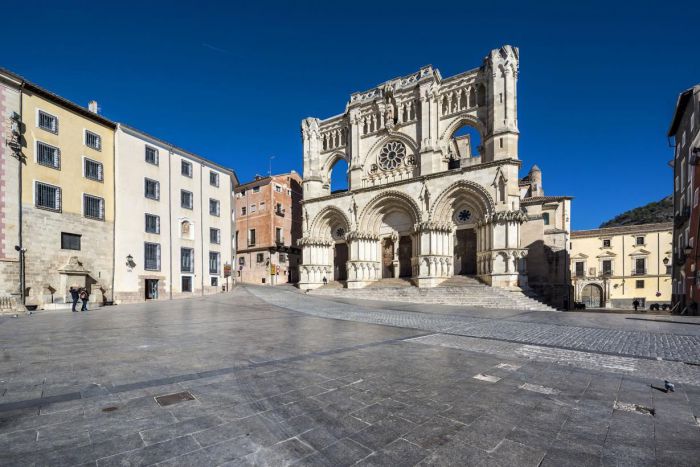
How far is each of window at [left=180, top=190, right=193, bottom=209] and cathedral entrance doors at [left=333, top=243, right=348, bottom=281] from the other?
15.8 m

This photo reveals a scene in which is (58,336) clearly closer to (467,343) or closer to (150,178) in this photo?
(467,343)

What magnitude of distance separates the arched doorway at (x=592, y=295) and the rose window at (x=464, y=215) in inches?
1234

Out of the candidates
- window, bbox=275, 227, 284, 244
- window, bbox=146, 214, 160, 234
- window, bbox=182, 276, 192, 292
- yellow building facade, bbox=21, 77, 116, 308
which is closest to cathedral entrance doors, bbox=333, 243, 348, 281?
window, bbox=275, 227, 284, 244

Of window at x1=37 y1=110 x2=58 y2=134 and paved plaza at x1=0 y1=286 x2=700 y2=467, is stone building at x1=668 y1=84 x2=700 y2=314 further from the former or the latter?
window at x1=37 y1=110 x2=58 y2=134

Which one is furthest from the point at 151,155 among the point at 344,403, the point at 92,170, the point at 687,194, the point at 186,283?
the point at 687,194

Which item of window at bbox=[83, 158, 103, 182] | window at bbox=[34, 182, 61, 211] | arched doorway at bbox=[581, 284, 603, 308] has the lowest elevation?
arched doorway at bbox=[581, 284, 603, 308]

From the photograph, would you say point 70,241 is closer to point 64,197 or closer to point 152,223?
point 64,197

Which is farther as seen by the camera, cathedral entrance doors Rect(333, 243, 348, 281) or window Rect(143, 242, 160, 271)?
cathedral entrance doors Rect(333, 243, 348, 281)

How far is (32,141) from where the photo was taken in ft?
72.2

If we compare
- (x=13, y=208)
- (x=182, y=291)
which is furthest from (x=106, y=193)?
(x=182, y=291)

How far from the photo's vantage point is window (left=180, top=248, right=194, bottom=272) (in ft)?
99.8

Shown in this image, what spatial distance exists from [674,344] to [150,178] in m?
33.2

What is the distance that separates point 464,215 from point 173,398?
29.6m

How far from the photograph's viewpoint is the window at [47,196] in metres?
21.9
